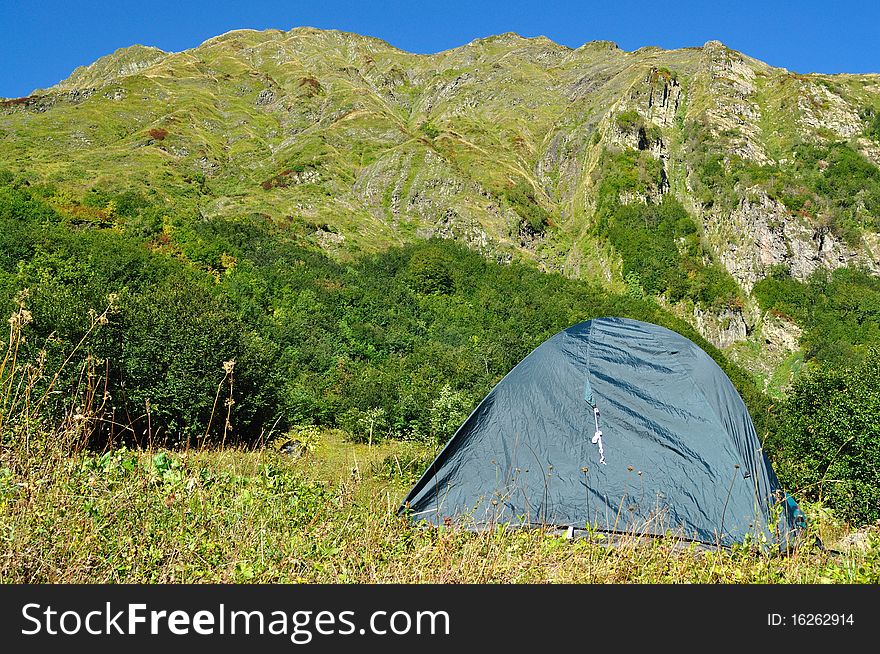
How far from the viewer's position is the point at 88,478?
3305 mm

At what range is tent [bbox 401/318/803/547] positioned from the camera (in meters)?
7.17

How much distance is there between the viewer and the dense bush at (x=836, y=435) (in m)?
24.1

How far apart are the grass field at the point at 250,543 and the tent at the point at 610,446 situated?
3185 millimetres

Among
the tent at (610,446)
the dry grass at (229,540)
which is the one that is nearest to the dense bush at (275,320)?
the dry grass at (229,540)

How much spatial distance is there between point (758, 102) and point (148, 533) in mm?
117388

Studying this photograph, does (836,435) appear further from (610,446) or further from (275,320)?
(275,320)

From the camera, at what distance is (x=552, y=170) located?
321 feet

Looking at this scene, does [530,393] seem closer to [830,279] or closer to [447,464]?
[447,464]

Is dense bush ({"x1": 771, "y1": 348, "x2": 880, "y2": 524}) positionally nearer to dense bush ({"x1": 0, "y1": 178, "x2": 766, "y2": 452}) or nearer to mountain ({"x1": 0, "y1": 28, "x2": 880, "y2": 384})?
dense bush ({"x1": 0, "y1": 178, "x2": 766, "y2": 452})

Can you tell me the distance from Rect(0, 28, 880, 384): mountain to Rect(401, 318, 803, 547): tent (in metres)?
49.1

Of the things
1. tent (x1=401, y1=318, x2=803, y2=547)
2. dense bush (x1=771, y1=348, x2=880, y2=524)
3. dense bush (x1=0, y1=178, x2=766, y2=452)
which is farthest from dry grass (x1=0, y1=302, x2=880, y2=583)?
dense bush (x1=771, y1=348, x2=880, y2=524)

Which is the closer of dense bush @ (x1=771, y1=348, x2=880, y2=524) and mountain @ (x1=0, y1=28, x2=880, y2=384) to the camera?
dense bush @ (x1=771, y1=348, x2=880, y2=524)

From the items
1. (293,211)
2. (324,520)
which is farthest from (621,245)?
(324,520)

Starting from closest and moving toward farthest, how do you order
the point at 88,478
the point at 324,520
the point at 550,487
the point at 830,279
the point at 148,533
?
the point at 148,533
the point at 88,478
the point at 324,520
the point at 550,487
the point at 830,279
